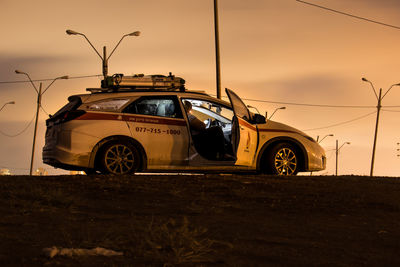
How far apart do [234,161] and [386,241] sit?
5249mm

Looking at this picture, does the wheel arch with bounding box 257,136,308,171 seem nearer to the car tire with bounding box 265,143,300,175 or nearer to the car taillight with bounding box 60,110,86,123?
the car tire with bounding box 265,143,300,175

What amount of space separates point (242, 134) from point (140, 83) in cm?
215

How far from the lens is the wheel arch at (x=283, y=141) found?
39.9ft

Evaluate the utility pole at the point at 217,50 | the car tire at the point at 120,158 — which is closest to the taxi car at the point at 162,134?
the car tire at the point at 120,158

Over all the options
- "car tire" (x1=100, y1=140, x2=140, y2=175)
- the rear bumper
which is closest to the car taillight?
the rear bumper

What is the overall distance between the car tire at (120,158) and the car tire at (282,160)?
2.51m

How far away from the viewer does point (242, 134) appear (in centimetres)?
1162

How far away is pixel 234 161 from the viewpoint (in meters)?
11.8

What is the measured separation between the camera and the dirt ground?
586cm

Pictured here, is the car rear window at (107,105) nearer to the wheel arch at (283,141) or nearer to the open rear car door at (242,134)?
the open rear car door at (242,134)

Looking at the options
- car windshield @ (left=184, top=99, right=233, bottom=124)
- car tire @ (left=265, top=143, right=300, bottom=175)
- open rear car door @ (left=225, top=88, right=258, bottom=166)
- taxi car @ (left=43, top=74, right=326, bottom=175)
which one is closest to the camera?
taxi car @ (left=43, top=74, right=326, bottom=175)

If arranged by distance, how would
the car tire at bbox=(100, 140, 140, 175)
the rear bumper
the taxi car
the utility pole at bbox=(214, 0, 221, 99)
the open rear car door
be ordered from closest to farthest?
the rear bumper → the taxi car → the car tire at bbox=(100, 140, 140, 175) → the open rear car door → the utility pole at bbox=(214, 0, 221, 99)

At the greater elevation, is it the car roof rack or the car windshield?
the car roof rack

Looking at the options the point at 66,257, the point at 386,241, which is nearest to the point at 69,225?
the point at 66,257
